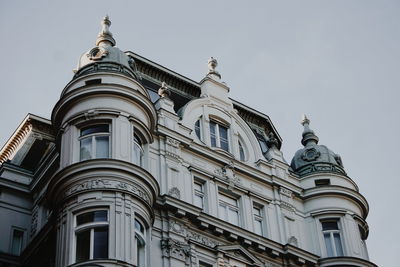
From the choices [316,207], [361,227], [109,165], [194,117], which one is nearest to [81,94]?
[109,165]

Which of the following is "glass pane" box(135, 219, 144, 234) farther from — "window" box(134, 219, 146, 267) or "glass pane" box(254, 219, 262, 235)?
"glass pane" box(254, 219, 262, 235)

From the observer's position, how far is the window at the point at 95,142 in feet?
117

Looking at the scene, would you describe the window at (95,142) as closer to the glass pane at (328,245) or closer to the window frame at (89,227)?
the window frame at (89,227)

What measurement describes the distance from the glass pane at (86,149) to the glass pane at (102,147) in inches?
11.7

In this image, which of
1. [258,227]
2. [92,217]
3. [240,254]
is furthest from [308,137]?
[92,217]

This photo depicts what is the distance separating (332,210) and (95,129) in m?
13.1

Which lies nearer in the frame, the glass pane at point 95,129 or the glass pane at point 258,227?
the glass pane at point 95,129

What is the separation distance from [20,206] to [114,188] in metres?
8.41

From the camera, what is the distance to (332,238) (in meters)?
42.1

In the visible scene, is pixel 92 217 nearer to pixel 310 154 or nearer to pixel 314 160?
pixel 314 160

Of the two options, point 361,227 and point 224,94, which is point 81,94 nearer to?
point 224,94

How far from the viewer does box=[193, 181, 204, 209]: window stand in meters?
38.6

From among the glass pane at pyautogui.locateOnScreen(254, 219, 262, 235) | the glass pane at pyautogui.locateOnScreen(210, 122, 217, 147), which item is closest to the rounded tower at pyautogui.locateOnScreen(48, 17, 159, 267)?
the glass pane at pyautogui.locateOnScreen(210, 122, 217, 147)

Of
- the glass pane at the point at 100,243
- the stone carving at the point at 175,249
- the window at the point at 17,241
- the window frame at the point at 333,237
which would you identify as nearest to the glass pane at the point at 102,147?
the glass pane at the point at 100,243
